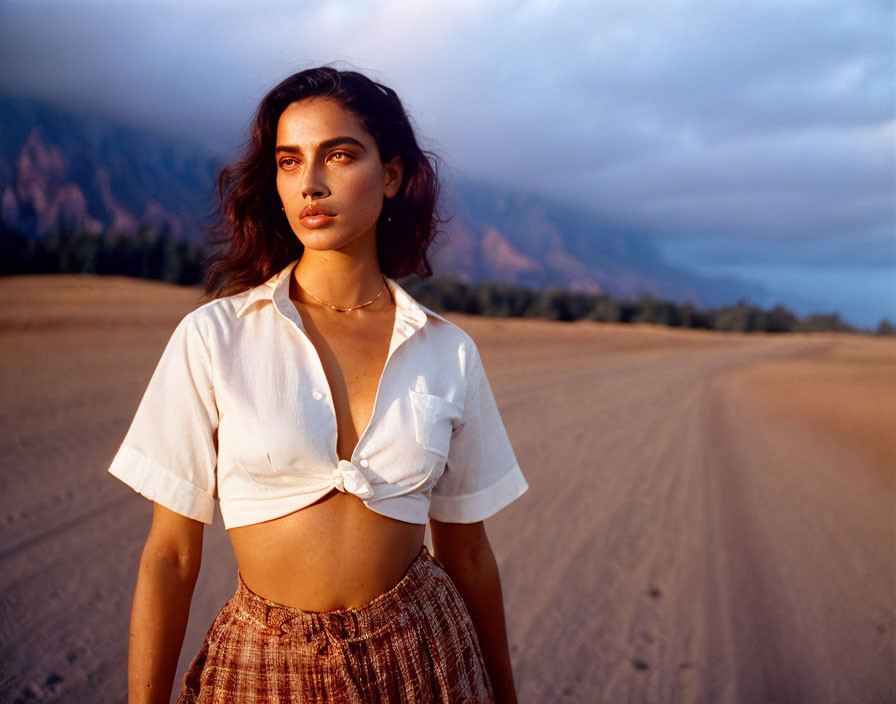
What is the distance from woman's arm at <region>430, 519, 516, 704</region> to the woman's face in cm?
78

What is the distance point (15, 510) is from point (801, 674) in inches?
A: 191

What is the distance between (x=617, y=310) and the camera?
46.8 meters

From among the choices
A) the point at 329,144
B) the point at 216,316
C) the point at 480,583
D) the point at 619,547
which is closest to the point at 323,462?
the point at 216,316

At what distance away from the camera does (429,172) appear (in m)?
2.09

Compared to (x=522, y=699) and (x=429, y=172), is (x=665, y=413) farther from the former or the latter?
(x=429, y=172)

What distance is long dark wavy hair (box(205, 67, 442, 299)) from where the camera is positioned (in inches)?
71.1

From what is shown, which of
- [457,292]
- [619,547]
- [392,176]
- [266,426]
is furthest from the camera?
[457,292]

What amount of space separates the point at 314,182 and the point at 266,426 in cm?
59

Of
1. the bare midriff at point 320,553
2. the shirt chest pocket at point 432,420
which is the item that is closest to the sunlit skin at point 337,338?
the bare midriff at point 320,553

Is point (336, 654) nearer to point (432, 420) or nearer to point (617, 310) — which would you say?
point (432, 420)

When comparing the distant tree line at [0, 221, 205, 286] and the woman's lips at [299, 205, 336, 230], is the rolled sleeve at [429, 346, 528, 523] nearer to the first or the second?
the woman's lips at [299, 205, 336, 230]

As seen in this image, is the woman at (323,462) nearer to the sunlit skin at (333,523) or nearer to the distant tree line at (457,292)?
the sunlit skin at (333,523)

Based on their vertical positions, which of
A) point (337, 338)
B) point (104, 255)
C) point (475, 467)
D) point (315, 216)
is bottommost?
point (104, 255)

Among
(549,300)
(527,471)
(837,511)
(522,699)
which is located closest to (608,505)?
(527,471)
